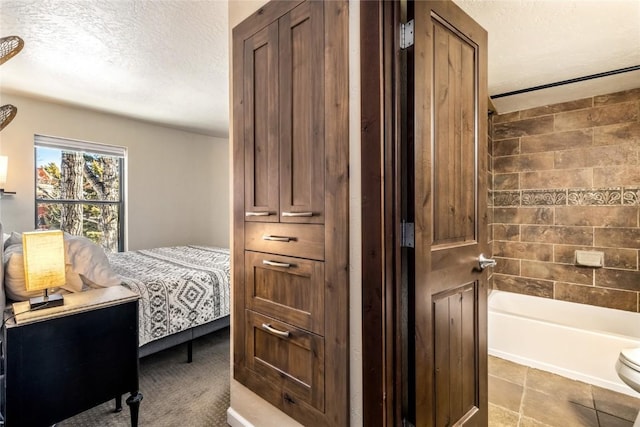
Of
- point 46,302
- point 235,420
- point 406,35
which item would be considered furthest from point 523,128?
point 46,302

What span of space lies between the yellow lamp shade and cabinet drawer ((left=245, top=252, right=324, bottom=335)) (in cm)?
85

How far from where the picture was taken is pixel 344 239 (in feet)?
3.72

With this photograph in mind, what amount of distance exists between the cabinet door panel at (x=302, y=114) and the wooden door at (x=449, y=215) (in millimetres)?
374

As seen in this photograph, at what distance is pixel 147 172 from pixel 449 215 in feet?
13.7

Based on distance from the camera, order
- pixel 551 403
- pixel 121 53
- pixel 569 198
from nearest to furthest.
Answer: pixel 551 403 → pixel 121 53 → pixel 569 198

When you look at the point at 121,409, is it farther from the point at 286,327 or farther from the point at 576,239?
the point at 576,239

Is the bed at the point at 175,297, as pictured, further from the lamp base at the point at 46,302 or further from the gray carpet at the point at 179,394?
the lamp base at the point at 46,302

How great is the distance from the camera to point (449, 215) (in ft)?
4.28

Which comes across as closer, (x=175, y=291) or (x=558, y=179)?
(x=175, y=291)

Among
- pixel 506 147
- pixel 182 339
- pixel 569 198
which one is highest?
pixel 506 147

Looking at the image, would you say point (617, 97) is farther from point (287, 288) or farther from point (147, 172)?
point (147, 172)

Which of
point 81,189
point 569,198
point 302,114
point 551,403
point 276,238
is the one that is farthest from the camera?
point 81,189

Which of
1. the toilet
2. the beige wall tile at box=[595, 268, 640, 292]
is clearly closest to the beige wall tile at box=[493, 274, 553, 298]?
the beige wall tile at box=[595, 268, 640, 292]

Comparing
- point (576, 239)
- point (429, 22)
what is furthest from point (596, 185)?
point (429, 22)
